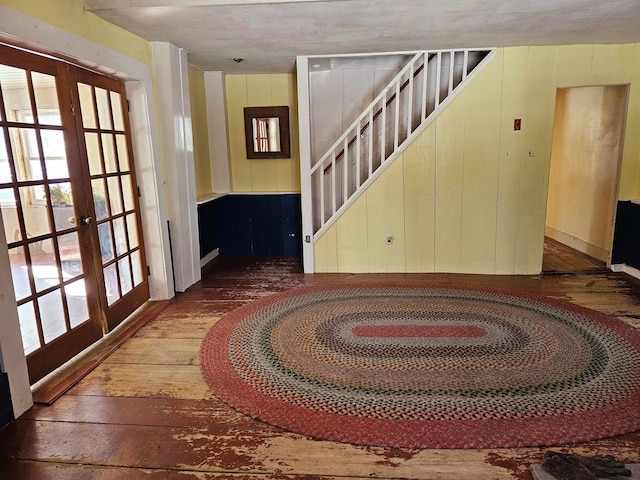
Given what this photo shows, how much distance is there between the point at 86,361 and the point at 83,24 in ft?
7.59

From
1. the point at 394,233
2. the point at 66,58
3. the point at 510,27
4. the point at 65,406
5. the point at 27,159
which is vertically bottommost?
the point at 65,406

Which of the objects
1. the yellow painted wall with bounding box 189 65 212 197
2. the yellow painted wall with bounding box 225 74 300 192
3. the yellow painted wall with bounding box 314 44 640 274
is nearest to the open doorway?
the yellow painted wall with bounding box 314 44 640 274

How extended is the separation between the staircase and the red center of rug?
1.78 meters

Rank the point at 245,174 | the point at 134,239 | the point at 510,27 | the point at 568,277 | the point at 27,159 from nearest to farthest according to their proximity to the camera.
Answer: the point at 27,159 → the point at 510,27 → the point at 134,239 → the point at 568,277 → the point at 245,174

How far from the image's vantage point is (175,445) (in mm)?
2010

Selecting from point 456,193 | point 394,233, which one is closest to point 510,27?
point 456,193

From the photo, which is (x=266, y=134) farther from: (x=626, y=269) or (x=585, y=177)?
(x=626, y=269)

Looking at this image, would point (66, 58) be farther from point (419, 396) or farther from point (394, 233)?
point (394, 233)

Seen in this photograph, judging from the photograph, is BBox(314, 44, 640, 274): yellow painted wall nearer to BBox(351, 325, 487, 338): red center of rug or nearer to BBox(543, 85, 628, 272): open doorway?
BBox(543, 85, 628, 272): open doorway

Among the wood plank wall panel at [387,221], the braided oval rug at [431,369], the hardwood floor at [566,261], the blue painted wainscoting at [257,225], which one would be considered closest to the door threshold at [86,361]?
the braided oval rug at [431,369]

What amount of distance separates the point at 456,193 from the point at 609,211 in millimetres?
1830

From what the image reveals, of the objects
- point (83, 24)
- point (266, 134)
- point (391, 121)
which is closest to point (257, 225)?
point (266, 134)

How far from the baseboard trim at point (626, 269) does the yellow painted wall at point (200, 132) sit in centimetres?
487

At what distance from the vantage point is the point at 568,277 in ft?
14.3
